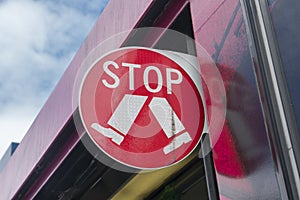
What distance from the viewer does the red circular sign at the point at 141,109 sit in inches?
123

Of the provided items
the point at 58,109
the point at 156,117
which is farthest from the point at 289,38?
the point at 58,109

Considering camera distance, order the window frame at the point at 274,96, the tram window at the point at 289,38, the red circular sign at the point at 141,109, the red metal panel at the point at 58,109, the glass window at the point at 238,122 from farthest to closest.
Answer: the red metal panel at the point at 58,109
the red circular sign at the point at 141,109
the glass window at the point at 238,122
the tram window at the point at 289,38
the window frame at the point at 274,96

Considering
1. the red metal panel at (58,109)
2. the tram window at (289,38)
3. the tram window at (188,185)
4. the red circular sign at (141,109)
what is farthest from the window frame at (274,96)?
the tram window at (188,185)

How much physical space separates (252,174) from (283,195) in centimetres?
74

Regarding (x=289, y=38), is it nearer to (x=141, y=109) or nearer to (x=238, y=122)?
(x=238, y=122)

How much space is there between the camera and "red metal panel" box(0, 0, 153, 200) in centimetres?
501

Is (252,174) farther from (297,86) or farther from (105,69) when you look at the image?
(105,69)

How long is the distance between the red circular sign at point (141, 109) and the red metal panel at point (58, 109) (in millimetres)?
1293

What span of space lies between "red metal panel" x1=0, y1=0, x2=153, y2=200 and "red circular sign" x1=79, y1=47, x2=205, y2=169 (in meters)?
1.29

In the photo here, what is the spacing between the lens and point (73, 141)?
19.3 feet

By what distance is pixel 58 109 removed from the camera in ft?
20.9

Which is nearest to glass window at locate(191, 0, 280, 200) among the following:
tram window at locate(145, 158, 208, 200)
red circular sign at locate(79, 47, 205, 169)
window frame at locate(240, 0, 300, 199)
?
red circular sign at locate(79, 47, 205, 169)

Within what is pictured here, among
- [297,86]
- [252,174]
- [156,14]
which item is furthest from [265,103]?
[156,14]

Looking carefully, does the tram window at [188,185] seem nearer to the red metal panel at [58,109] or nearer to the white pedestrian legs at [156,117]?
the red metal panel at [58,109]
